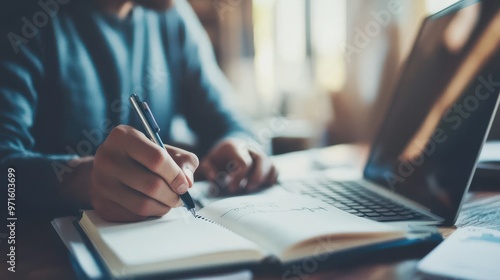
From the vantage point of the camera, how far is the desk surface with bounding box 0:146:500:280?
0.39 m

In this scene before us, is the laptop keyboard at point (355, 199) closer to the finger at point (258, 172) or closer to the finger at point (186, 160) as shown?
the finger at point (258, 172)

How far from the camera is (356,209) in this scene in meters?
0.58

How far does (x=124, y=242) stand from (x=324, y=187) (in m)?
0.40

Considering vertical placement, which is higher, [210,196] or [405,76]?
[405,76]

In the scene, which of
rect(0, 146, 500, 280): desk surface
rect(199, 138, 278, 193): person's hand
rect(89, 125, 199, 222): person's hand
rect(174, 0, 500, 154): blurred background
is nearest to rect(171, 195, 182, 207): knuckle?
rect(89, 125, 199, 222): person's hand

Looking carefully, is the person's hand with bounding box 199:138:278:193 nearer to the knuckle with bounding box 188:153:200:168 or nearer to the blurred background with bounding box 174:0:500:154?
the knuckle with bounding box 188:153:200:168

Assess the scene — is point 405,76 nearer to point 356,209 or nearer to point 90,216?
point 356,209

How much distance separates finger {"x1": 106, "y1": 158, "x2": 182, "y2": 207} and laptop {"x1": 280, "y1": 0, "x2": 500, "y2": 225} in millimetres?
230

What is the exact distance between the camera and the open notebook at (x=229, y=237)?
0.37 m

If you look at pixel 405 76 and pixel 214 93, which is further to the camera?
pixel 214 93

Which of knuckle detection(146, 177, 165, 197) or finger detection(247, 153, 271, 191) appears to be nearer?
knuckle detection(146, 177, 165, 197)

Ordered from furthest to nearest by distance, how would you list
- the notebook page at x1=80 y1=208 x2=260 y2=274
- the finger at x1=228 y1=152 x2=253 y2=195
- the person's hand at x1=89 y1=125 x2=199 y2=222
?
the finger at x1=228 y1=152 x2=253 y2=195, the person's hand at x1=89 y1=125 x2=199 y2=222, the notebook page at x1=80 y1=208 x2=260 y2=274

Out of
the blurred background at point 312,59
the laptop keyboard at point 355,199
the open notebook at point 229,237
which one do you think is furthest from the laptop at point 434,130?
the blurred background at point 312,59

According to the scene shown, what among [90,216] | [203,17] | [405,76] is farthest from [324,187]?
[203,17]
